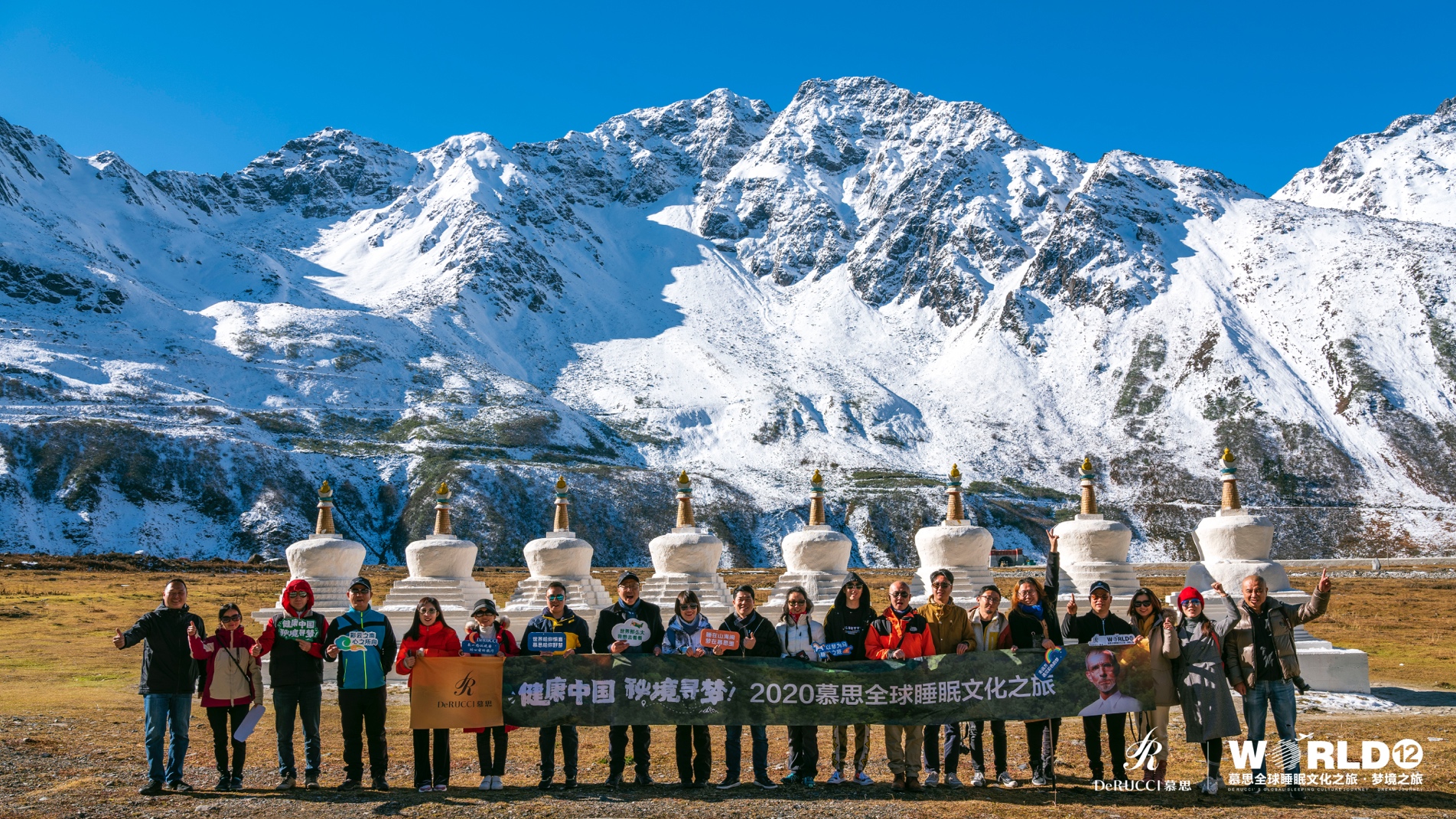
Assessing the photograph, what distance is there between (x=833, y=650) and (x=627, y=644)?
220 cm

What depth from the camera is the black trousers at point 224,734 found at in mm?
11336

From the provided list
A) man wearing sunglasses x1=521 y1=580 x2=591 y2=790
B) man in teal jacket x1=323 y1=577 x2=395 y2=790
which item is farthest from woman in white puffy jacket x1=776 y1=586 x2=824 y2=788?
man in teal jacket x1=323 y1=577 x2=395 y2=790

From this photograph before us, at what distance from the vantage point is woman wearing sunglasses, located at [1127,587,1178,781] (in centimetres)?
1094

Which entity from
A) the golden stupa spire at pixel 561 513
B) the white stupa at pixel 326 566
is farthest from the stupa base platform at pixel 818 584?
the white stupa at pixel 326 566

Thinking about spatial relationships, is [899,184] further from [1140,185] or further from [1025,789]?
[1025,789]

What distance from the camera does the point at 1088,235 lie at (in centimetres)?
13500

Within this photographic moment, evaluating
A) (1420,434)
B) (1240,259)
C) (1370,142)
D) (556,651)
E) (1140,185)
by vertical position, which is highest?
(1370,142)

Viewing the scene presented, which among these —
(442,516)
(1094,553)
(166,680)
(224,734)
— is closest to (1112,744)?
(224,734)

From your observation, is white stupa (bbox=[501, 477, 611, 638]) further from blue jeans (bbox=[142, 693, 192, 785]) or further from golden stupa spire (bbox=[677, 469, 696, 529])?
blue jeans (bbox=[142, 693, 192, 785])

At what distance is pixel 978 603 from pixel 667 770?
421cm

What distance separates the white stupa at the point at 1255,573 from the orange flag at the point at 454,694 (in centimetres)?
1396

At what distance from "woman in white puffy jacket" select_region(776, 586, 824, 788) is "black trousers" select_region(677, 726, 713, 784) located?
867 mm

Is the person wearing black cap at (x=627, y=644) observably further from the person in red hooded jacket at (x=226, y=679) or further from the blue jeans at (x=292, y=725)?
the person in red hooded jacket at (x=226, y=679)

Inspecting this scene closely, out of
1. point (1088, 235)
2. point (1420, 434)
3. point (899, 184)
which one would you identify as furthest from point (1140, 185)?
point (1420, 434)
